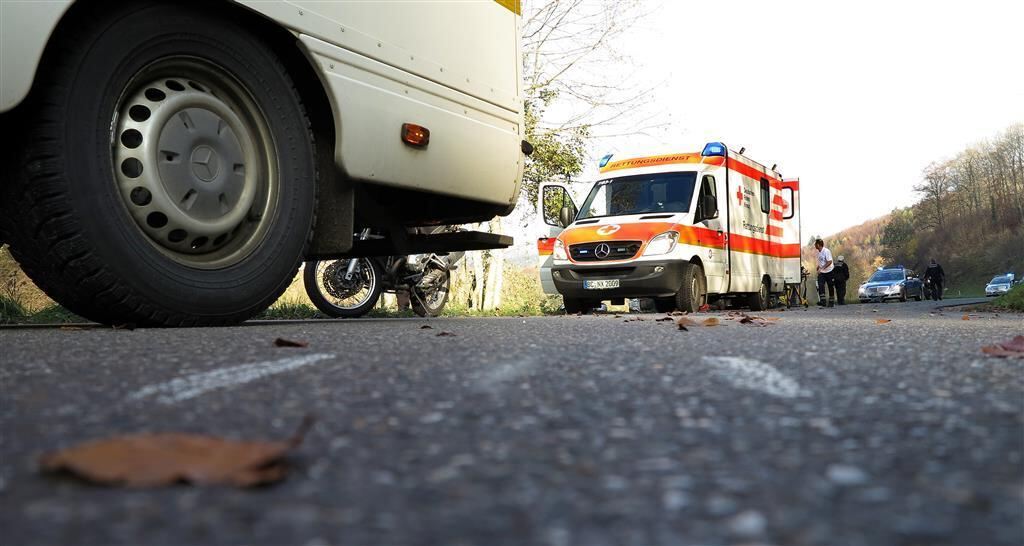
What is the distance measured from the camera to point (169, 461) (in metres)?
1.18

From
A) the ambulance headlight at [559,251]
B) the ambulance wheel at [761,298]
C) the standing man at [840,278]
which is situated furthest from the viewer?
the standing man at [840,278]

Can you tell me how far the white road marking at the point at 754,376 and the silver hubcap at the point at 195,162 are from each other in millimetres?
2392

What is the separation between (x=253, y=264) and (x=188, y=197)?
1.52ft

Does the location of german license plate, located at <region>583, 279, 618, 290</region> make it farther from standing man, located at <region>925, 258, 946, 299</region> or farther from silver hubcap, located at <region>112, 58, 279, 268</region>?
standing man, located at <region>925, 258, 946, 299</region>

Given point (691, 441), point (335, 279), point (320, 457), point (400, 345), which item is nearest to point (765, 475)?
point (691, 441)

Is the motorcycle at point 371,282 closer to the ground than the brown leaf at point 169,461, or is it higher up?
higher up

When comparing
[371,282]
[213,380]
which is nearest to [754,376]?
[213,380]

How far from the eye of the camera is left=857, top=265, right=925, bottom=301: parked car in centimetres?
3459

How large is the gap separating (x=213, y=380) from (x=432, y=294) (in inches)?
292

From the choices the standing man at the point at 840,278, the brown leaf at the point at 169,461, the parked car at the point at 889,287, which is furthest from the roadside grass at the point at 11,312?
the parked car at the point at 889,287

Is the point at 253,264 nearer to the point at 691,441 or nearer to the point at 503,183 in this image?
the point at 503,183

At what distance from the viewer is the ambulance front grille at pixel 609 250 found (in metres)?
10.6

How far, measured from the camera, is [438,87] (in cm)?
482

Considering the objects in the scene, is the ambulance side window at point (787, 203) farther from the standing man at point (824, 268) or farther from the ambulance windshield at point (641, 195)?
the ambulance windshield at point (641, 195)
